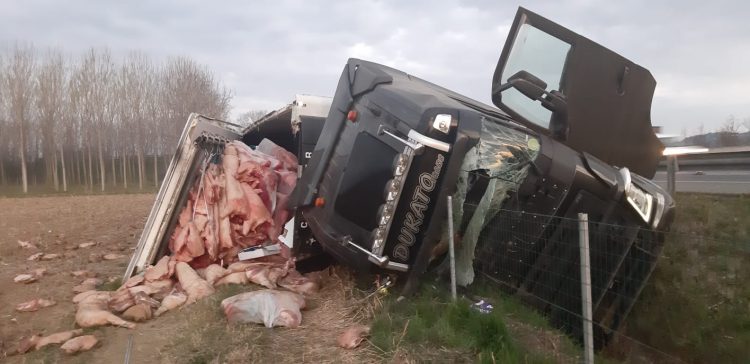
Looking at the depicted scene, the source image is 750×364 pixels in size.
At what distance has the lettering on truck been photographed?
413 centimetres

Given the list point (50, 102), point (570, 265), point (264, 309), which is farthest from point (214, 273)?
point (50, 102)

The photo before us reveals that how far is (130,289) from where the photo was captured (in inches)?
212

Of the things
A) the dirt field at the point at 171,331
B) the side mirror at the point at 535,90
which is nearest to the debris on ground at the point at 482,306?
the dirt field at the point at 171,331

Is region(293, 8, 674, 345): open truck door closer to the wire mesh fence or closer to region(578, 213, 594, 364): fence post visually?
the wire mesh fence

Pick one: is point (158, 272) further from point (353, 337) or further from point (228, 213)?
point (353, 337)

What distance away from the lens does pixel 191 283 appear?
5.46 metres

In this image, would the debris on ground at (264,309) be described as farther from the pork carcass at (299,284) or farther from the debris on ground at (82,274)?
the debris on ground at (82,274)

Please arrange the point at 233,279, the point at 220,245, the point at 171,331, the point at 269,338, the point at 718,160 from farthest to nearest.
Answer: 1. the point at 718,160
2. the point at 220,245
3. the point at 233,279
4. the point at 171,331
5. the point at 269,338

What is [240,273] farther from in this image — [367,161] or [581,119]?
[581,119]

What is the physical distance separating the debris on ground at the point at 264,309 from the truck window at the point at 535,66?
2430 millimetres

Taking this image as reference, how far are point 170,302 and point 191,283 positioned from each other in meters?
0.36

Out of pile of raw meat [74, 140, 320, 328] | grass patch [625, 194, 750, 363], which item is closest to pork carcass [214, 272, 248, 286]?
pile of raw meat [74, 140, 320, 328]

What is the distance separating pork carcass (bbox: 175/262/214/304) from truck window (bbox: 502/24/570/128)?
330 cm

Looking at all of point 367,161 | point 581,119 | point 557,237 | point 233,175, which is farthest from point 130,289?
point 581,119
